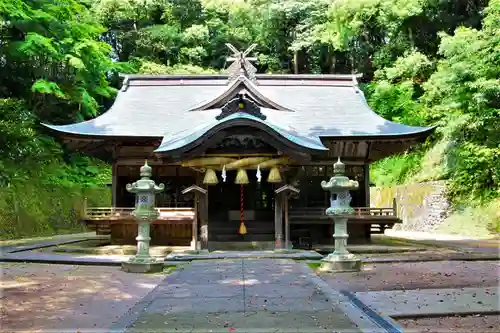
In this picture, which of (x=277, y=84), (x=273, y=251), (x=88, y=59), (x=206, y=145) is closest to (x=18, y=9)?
(x=88, y=59)

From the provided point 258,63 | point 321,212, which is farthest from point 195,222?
point 258,63

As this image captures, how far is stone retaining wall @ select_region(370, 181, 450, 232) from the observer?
73.3 feet

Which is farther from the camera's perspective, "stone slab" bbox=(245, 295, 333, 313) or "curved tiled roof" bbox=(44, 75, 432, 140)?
"curved tiled roof" bbox=(44, 75, 432, 140)

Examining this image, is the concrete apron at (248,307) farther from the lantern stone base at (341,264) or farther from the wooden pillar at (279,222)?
the wooden pillar at (279,222)

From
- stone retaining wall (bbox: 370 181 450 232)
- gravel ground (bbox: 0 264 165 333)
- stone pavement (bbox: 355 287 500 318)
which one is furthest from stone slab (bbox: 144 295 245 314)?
stone retaining wall (bbox: 370 181 450 232)

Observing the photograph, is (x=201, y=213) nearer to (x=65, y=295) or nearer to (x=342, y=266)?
(x=342, y=266)

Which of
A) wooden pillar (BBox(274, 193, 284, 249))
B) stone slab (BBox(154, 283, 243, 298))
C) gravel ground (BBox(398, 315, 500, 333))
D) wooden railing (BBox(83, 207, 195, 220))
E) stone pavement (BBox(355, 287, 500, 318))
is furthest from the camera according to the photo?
wooden railing (BBox(83, 207, 195, 220))

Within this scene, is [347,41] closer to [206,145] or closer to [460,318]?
[206,145]

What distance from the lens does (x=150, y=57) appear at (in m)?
36.1

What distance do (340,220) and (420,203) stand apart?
48.3 ft

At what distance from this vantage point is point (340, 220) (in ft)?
35.6

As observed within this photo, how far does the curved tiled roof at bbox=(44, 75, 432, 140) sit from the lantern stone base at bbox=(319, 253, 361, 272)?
15.8 ft

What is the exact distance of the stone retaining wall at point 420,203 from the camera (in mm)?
22344

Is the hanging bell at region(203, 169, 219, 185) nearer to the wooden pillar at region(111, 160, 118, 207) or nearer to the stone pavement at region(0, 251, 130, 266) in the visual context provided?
the stone pavement at region(0, 251, 130, 266)
